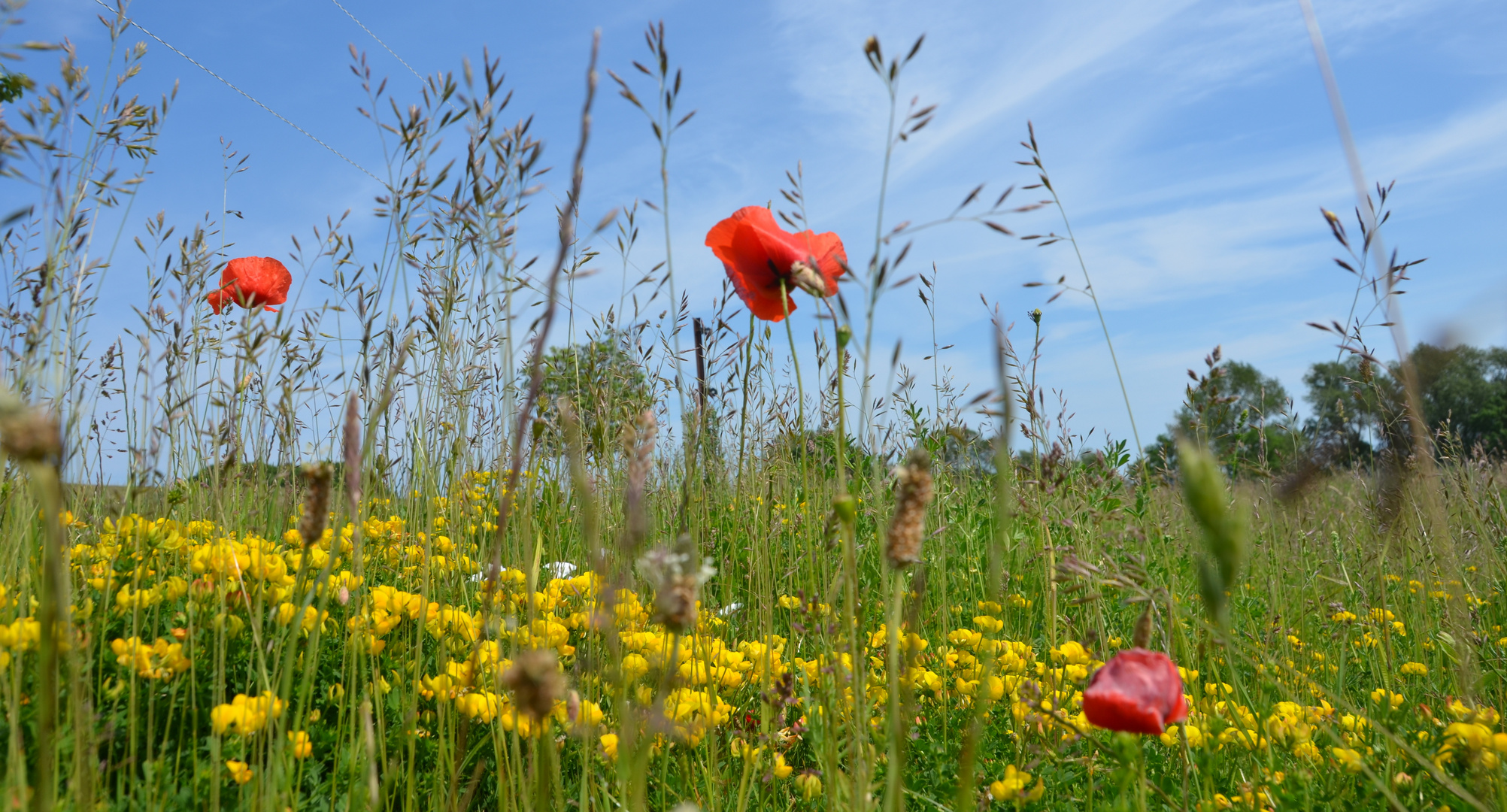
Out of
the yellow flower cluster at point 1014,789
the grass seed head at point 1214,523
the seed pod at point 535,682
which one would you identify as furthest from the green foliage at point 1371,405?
the seed pod at point 535,682

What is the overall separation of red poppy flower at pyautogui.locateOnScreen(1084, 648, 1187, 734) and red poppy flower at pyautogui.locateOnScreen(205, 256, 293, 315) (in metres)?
2.09

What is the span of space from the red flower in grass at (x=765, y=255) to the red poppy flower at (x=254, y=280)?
1402 mm

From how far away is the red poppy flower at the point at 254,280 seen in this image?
6.86 feet

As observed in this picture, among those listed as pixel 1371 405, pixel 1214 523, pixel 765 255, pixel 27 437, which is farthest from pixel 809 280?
pixel 1371 405

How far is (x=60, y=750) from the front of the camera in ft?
4.26

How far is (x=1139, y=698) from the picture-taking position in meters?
0.98

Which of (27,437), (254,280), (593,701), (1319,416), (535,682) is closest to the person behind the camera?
(27,437)

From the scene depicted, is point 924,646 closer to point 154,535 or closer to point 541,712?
point 541,712

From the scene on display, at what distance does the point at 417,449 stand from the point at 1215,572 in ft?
5.47

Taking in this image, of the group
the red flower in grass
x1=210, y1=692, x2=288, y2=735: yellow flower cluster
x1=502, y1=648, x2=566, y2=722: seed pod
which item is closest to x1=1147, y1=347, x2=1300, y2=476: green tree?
the red flower in grass

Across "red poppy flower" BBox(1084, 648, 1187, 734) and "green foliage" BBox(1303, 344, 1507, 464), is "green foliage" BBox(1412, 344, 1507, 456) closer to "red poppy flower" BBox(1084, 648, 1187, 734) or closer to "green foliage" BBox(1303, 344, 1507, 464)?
"green foliage" BBox(1303, 344, 1507, 464)

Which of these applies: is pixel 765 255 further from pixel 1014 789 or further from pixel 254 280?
pixel 254 280

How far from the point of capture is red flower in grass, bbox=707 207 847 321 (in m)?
1.25

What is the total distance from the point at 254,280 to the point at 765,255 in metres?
1.67
